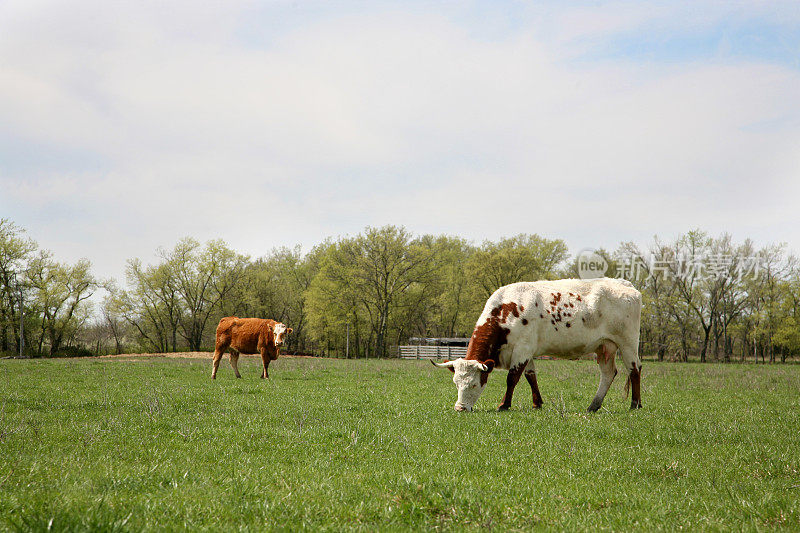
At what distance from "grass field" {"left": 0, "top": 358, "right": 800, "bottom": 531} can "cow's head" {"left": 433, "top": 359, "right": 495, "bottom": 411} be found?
44cm

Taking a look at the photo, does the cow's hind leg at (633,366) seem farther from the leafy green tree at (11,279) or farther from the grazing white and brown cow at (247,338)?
the leafy green tree at (11,279)

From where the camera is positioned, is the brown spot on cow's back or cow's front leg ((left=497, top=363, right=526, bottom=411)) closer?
cow's front leg ((left=497, top=363, right=526, bottom=411))

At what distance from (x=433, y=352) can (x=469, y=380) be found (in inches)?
1655

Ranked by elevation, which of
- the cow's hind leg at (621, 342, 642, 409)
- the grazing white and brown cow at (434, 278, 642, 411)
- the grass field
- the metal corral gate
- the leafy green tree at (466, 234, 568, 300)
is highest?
the leafy green tree at (466, 234, 568, 300)

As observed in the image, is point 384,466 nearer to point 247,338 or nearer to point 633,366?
point 633,366

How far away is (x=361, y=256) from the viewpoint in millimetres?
59188

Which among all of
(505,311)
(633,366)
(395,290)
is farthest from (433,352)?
(505,311)

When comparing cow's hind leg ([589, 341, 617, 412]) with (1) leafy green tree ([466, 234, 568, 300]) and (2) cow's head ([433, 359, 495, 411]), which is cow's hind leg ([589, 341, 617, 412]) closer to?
(2) cow's head ([433, 359, 495, 411])

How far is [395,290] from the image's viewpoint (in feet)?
197

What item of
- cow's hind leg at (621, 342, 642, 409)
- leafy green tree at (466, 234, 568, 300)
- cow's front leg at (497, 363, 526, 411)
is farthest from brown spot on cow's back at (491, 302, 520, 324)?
leafy green tree at (466, 234, 568, 300)

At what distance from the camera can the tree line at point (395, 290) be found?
58.1 meters

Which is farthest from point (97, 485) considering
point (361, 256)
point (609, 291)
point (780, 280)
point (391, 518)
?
point (780, 280)

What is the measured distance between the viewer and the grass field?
4.43 m

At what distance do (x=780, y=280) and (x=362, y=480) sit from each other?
229 feet
